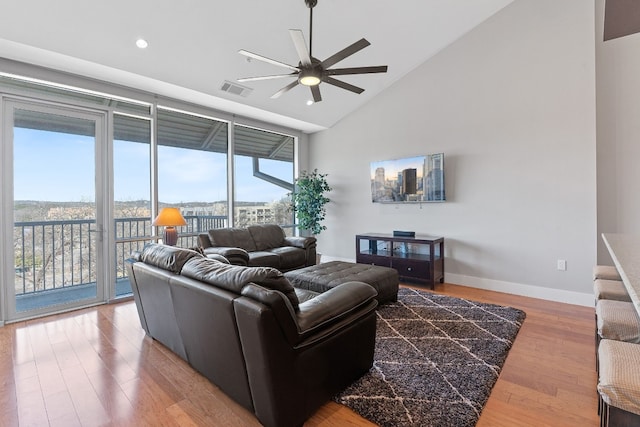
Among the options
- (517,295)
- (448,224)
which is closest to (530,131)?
(448,224)

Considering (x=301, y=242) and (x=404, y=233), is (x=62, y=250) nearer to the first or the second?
(x=301, y=242)

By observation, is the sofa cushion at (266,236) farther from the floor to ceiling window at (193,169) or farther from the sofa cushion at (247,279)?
the sofa cushion at (247,279)

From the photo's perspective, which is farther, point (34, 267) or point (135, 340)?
point (34, 267)

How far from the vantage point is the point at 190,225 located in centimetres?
484

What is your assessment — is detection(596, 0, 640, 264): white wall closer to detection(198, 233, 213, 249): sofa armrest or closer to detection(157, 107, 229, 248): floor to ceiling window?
detection(198, 233, 213, 249): sofa armrest

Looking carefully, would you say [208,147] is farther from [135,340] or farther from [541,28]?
[541,28]

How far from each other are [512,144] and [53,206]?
5.73m

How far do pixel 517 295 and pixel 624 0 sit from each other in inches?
135

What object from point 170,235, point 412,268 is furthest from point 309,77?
point 412,268

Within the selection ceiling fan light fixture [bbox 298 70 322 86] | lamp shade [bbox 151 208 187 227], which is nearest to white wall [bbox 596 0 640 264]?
ceiling fan light fixture [bbox 298 70 322 86]

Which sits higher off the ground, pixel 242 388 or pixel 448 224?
pixel 448 224

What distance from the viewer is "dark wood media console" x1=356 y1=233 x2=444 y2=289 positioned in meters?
4.33

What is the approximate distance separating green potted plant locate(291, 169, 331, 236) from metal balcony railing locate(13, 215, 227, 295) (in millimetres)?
2616

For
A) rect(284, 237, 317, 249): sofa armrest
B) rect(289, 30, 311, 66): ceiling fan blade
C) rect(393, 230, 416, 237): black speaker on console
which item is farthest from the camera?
rect(284, 237, 317, 249): sofa armrest
